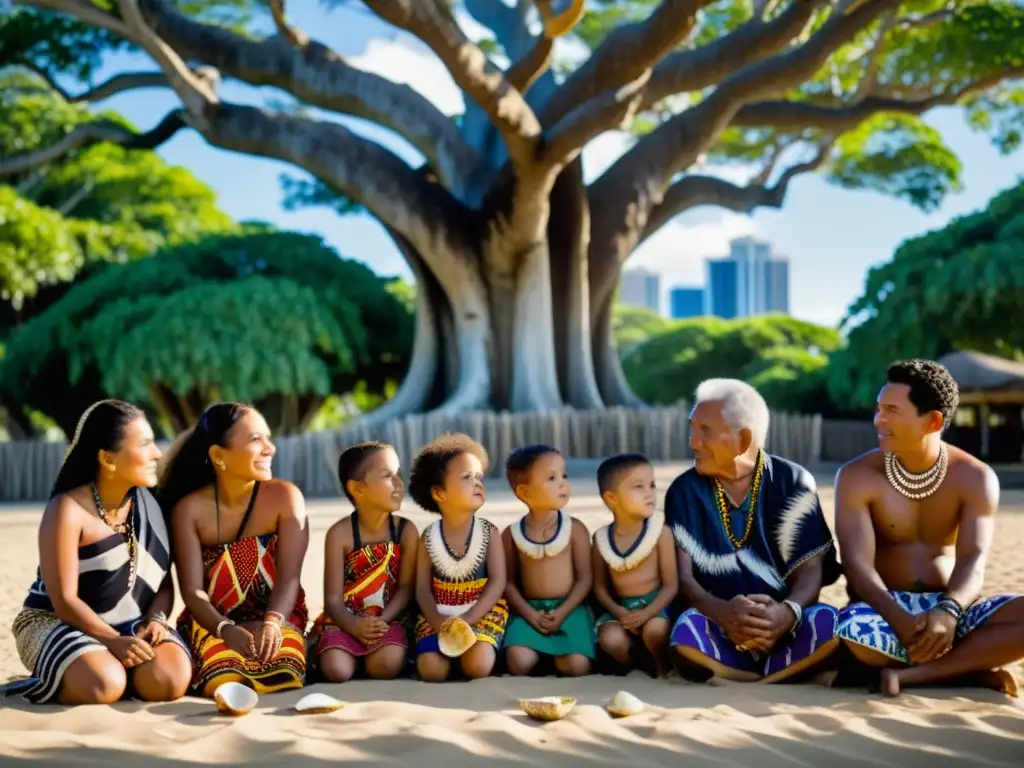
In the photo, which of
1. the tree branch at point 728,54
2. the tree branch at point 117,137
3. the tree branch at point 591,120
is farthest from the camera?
the tree branch at point 117,137

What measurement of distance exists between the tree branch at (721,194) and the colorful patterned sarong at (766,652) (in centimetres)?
1758

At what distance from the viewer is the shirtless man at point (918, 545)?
4098 millimetres

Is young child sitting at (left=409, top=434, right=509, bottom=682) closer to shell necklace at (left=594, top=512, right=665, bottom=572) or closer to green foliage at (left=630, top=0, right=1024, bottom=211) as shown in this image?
shell necklace at (left=594, top=512, right=665, bottom=572)

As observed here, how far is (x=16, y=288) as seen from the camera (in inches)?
920

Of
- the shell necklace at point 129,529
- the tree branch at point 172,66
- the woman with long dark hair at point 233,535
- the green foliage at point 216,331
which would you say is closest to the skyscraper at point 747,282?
the green foliage at point 216,331

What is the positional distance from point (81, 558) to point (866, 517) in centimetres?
306

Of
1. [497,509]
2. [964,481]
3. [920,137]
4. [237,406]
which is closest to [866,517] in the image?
[964,481]

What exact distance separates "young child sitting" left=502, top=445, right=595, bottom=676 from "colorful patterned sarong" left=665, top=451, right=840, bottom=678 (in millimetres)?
425

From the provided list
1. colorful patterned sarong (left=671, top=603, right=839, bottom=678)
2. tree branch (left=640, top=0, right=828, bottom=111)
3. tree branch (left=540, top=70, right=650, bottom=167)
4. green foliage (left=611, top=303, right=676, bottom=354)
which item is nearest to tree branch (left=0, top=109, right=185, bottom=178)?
tree branch (left=540, top=70, right=650, bottom=167)

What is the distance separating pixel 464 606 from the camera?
460cm

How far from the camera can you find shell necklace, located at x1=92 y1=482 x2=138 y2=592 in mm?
4273

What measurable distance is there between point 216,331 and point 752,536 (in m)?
18.3

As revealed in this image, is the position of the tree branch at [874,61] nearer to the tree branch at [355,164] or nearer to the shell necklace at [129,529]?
the tree branch at [355,164]

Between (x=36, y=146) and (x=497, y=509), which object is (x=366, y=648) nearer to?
(x=497, y=509)
